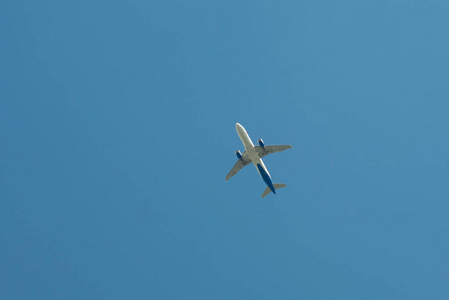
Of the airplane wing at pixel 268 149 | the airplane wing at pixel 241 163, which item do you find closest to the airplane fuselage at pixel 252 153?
the airplane wing at pixel 268 149

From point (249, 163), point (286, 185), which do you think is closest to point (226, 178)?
point (249, 163)

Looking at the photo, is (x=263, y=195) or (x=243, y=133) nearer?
(x=243, y=133)

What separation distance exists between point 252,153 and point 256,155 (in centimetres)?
121

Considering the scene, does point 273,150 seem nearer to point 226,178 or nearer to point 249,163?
point 249,163

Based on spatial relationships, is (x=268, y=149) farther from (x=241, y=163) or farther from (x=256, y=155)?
(x=241, y=163)

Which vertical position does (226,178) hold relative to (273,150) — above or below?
below

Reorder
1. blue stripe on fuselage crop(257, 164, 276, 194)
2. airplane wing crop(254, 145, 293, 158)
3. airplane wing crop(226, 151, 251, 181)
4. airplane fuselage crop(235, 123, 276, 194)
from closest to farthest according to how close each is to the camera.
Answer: airplane fuselage crop(235, 123, 276, 194)
blue stripe on fuselage crop(257, 164, 276, 194)
airplane wing crop(254, 145, 293, 158)
airplane wing crop(226, 151, 251, 181)

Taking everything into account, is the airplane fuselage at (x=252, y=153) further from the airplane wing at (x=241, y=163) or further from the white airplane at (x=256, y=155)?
the airplane wing at (x=241, y=163)

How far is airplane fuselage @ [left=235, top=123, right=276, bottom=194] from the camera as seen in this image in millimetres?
115250

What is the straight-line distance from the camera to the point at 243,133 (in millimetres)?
115062

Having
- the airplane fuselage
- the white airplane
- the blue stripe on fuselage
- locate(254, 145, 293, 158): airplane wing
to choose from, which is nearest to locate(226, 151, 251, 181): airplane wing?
the white airplane

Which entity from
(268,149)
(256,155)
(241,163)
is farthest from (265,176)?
(241,163)

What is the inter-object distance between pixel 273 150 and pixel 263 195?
1304 centimetres

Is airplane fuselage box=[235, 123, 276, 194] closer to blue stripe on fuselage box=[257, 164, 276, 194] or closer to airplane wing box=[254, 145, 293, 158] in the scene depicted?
blue stripe on fuselage box=[257, 164, 276, 194]
